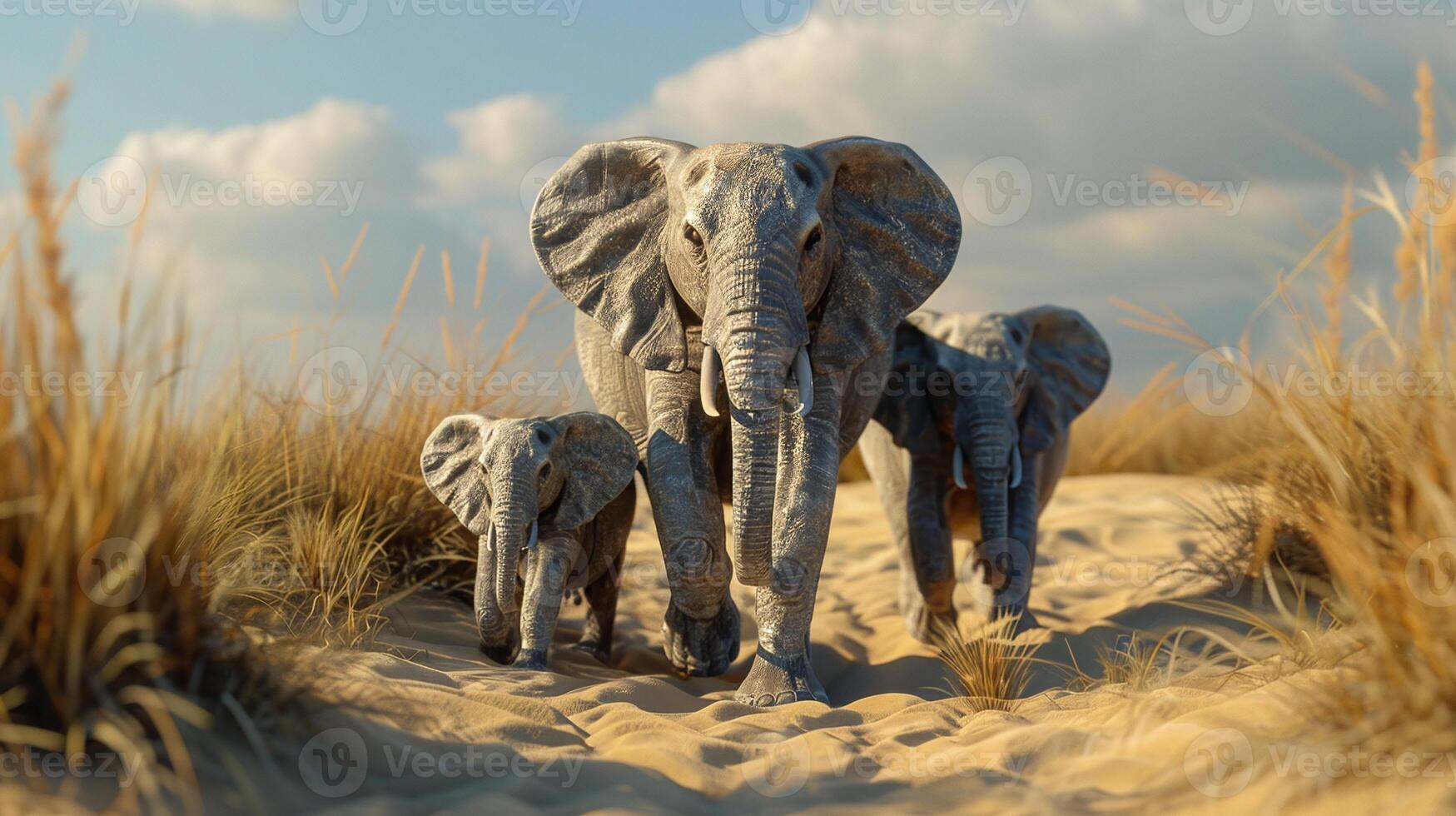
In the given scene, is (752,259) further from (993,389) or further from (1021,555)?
(1021,555)

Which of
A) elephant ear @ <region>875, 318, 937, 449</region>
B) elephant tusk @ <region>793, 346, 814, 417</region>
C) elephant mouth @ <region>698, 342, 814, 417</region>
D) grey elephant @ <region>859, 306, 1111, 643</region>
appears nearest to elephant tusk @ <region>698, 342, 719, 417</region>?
elephant mouth @ <region>698, 342, 814, 417</region>

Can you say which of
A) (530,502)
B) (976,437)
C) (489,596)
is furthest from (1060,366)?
(489,596)

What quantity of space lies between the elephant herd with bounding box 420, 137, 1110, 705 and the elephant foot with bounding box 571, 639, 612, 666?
19 millimetres

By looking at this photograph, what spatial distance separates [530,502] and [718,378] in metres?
1.13

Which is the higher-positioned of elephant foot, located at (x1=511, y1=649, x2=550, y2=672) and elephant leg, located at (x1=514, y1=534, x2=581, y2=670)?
elephant leg, located at (x1=514, y1=534, x2=581, y2=670)

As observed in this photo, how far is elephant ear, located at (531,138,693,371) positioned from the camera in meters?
5.46

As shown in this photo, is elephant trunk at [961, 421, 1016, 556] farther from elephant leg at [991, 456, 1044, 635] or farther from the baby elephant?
the baby elephant

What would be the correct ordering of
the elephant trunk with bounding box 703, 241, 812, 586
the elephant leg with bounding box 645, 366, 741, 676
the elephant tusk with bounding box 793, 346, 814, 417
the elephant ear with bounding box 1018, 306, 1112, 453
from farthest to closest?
the elephant ear with bounding box 1018, 306, 1112, 453
the elephant leg with bounding box 645, 366, 741, 676
the elephant tusk with bounding box 793, 346, 814, 417
the elephant trunk with bounding box 703, 241, 812, 586

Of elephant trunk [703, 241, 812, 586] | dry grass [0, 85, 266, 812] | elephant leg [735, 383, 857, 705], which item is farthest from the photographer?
elephant leg [735, 383, 857, 705]

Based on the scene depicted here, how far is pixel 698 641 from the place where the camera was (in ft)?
19.8

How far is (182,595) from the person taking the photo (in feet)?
10.9

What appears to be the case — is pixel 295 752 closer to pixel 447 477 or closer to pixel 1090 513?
pixel 447 477

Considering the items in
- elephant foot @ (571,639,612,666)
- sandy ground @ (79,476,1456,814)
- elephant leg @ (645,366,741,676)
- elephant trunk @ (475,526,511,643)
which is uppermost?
elephant leg @ (645,366,741,676)

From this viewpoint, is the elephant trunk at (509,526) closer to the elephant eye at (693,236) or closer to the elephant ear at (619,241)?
the elephant ear at (619,241)
